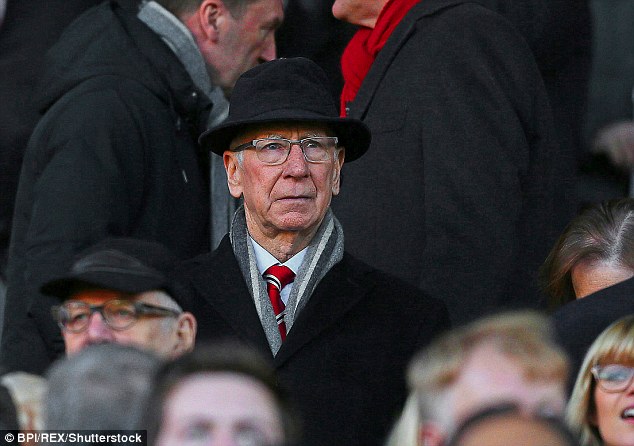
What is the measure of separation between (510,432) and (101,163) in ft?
8.46

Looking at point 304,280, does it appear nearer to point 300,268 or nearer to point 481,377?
point 300,268

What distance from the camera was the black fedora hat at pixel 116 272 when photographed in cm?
377

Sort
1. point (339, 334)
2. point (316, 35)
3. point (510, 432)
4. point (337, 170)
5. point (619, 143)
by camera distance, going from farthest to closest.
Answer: point (619, 143) < point (316, 35) < point (337, 170) < point (339, 334) < point (510, 432)

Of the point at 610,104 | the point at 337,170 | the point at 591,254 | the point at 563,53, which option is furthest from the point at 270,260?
the point at 610,104

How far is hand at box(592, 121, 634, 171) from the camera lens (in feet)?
20.6

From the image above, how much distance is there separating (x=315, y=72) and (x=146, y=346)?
111 cm

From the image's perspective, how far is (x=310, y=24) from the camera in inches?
244

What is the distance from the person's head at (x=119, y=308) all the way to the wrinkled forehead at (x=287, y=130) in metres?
0.62

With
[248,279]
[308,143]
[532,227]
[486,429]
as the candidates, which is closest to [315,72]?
[308,143]

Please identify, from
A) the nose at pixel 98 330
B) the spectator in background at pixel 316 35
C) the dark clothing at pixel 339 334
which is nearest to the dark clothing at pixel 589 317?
the dark clothing at pixel 339 334

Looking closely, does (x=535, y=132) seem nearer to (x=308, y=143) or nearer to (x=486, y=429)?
(x=308, y=143)

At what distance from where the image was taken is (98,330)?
12.1ft

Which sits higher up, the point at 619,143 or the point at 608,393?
the point at 608,393

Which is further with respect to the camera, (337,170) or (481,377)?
(337,170)
